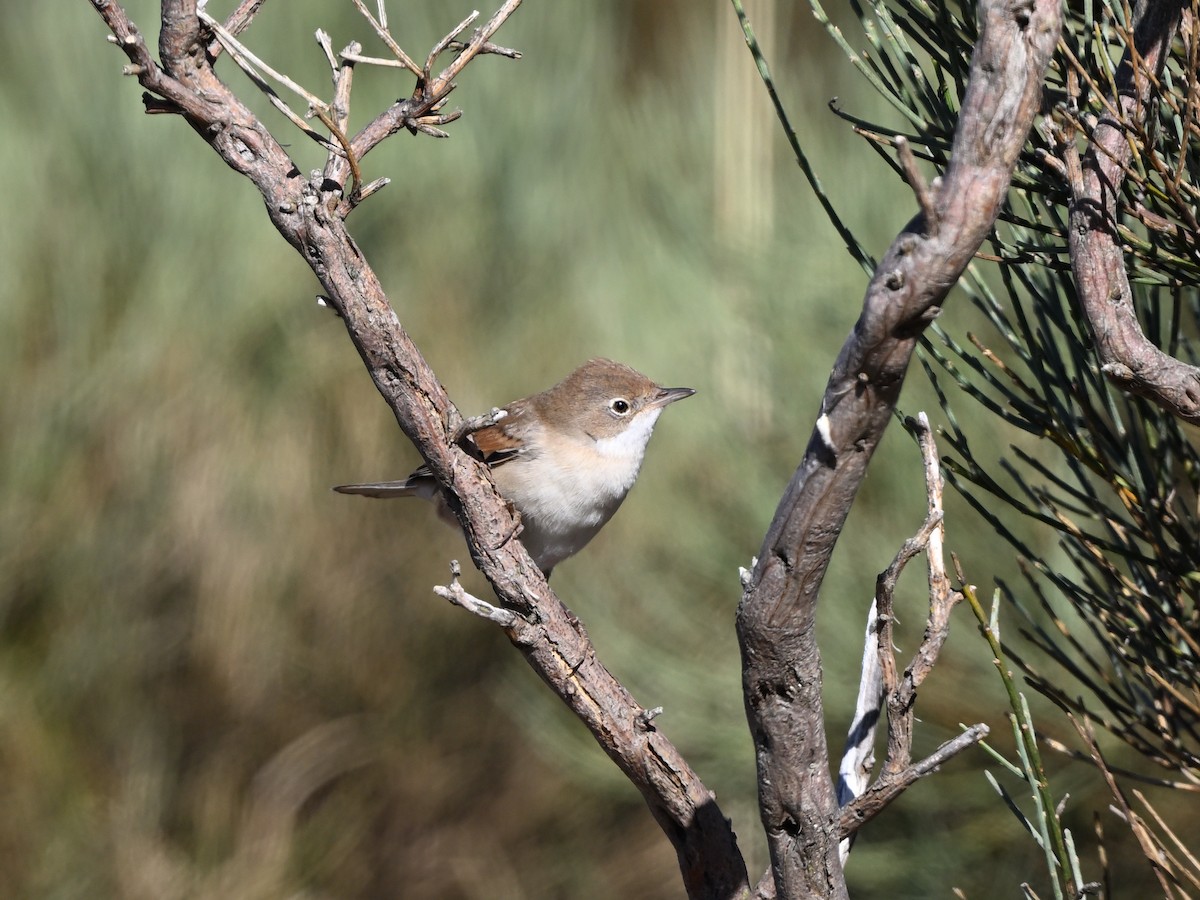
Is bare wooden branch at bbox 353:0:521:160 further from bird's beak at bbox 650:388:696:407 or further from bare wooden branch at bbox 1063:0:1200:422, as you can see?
bird's beak at bbox 650:388:696:407

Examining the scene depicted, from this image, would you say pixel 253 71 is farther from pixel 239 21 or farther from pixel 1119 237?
pixel 1119 237

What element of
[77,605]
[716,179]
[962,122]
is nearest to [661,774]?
[962,122]

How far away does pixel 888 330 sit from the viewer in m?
1.27

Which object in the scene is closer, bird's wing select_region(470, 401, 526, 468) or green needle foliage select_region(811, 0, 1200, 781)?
green needle foliage select_region(811, 0, 1200, 781)

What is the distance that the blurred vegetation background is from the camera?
5184 millimetres

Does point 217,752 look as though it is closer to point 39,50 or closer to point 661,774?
point 39,50

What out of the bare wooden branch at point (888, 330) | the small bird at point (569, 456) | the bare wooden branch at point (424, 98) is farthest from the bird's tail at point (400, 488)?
the bare wooden branch at point (888, 330)

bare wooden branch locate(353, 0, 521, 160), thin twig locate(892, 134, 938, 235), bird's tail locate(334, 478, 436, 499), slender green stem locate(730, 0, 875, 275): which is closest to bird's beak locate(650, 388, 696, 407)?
bird's tail locate(334, 478, 436, 499)

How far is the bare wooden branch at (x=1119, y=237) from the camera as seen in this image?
1588 millimetres

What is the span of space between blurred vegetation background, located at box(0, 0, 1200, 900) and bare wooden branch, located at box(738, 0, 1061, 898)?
10.4 feet

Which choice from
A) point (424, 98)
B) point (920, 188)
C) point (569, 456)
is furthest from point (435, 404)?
point (569, 456)

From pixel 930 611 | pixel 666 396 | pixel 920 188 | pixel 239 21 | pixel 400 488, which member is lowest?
pixel 400 488

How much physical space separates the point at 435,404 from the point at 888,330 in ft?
2.92

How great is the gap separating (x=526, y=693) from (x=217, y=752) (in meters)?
1.54
